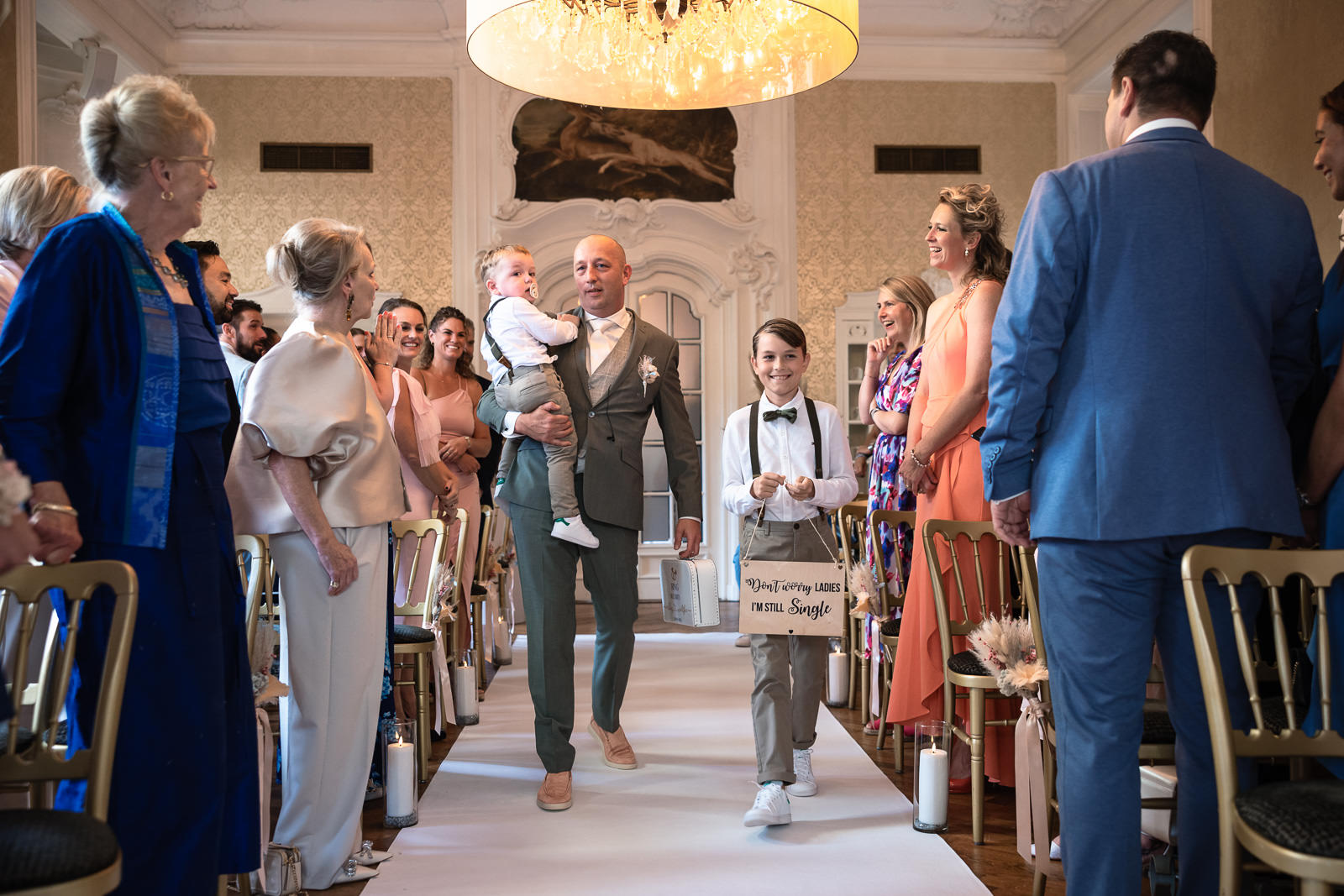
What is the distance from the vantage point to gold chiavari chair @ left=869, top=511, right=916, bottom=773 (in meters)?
4.20

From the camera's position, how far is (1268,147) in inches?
255

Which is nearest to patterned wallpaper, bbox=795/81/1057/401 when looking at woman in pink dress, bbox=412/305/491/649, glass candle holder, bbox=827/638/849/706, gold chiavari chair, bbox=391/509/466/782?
woman in pink dress, bbox=412/305/491/649

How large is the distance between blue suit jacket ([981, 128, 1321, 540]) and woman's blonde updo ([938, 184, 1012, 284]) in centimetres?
164

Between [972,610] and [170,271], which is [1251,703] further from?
[170,271]

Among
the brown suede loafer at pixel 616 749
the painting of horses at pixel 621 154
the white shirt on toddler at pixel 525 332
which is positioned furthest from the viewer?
the painting of horses at pixel 621 154

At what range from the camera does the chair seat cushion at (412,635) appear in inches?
151

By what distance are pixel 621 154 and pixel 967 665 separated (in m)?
6.94

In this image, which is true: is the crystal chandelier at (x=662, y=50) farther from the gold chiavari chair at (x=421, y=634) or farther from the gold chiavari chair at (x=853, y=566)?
the gold chiavari chair at (x=853, y=566)

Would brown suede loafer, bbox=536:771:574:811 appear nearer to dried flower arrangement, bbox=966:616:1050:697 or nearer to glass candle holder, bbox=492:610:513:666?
dried flower arrangement, bbox=966:616:1050:697

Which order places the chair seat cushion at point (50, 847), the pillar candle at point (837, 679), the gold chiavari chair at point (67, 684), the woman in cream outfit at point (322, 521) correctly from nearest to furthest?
the chair seat cushion at point (50, 847) → the gold chiavari chair at point (67, 684) → the woman in cream outfit at point (322, 521) → the pillar candle at point (837, 679)

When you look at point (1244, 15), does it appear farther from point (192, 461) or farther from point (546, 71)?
point (192, 461)

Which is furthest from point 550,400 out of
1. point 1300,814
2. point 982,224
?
point 1300,814

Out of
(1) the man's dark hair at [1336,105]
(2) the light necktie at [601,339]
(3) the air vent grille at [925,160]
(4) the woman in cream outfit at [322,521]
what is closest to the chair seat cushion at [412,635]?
(4) the woman in cream outfit at [322,521]

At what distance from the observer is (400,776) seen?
336cm
